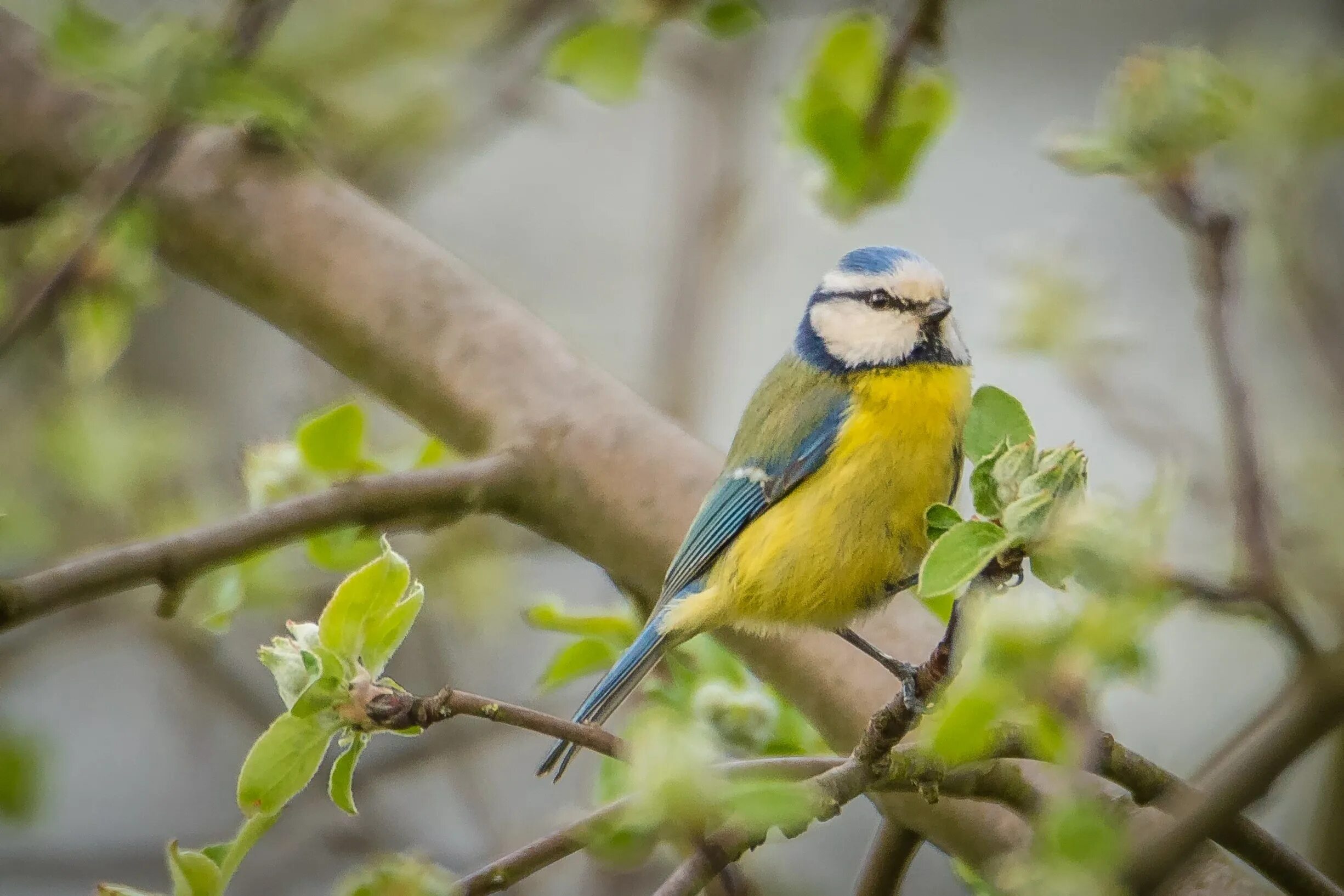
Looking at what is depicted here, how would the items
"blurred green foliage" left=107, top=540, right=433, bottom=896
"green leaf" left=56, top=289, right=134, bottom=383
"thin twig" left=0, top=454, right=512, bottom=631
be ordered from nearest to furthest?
"blurred green foliage" left=107, top=540, right=433, bottom=896 → "thin twig" left=0, top=454, right=512, bottom=631 → "green leaf" left=56, top=289, right=134, bottom=383

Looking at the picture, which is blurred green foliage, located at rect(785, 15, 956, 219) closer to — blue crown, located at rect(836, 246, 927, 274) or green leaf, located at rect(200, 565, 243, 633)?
blue crown, located at rect(836, 246, 927, 274)

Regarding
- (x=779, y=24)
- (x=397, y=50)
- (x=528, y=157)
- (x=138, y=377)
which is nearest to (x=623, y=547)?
(x=397, y=50)

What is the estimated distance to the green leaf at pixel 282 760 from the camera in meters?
0.64

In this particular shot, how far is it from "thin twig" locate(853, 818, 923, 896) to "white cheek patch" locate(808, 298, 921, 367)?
0.53 m

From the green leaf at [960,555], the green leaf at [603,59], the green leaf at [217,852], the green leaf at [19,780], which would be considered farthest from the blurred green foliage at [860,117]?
the green leaf at [19,780]

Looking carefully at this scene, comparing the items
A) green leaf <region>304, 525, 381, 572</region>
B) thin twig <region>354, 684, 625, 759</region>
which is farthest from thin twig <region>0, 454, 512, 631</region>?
thin twig <region>354, 684, 625, 759</region>

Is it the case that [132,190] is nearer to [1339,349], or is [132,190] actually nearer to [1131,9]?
[1339,349]

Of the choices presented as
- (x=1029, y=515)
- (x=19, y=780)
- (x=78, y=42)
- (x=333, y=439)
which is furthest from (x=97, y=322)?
(x=1029, y=515)

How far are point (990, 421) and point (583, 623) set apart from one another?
20.1 inches

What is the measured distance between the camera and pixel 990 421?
60 cm

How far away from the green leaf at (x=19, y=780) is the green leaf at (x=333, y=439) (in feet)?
1.99

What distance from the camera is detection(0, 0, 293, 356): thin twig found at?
955 mm

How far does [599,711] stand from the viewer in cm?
118

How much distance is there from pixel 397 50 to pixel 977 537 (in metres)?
1.45
